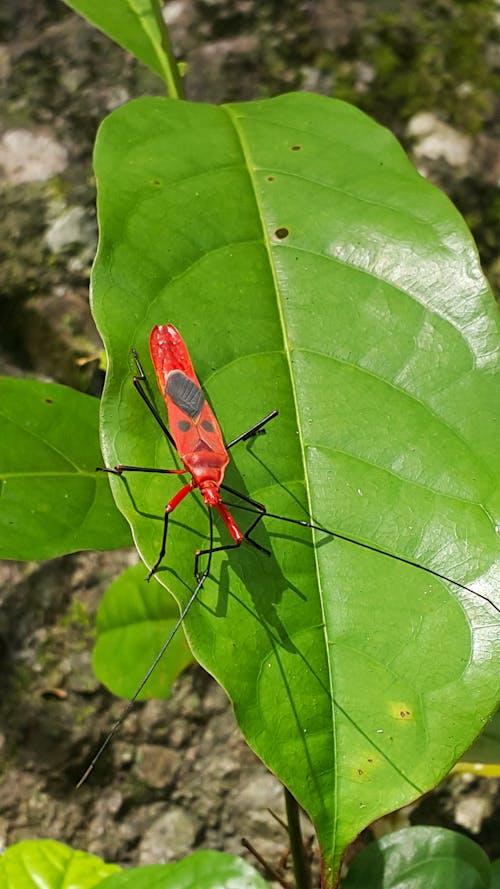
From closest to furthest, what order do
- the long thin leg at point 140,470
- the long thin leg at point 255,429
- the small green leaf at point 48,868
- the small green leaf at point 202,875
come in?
the long thin leg at point 140,470, the long thin leg at point 255,429, the small green leaf at point 202,875, the small green leaf at point 48,868

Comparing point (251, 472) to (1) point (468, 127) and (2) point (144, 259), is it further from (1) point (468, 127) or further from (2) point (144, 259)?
(1) point (468, 127)

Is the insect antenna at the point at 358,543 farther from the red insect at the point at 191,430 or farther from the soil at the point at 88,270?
the soil at the point at 88,270

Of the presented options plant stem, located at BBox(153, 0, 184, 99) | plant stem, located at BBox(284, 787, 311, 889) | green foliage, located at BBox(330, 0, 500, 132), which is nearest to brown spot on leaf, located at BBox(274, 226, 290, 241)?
plant stem, located at BBox(153, 0, 184, 99)

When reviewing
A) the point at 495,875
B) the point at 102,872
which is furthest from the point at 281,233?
the point at 102,872

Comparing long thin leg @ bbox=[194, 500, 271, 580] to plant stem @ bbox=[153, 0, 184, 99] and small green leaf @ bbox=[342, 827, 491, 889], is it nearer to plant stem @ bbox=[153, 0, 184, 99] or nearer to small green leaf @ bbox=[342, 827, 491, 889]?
small green leaf @ bbox=[342, 827, 491, 889]

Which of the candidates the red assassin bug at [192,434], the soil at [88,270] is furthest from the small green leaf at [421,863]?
the red assassin bug at [192,434]

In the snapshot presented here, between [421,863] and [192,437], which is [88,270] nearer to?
[192,437]
